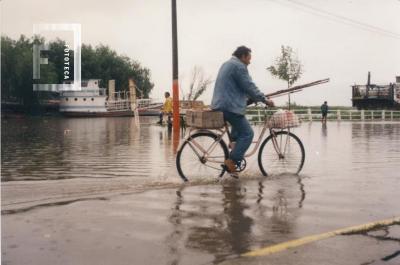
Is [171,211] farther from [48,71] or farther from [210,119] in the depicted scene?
[48,71]

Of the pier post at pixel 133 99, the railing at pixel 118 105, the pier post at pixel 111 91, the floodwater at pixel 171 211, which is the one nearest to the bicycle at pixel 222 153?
the floodwater at pixel 171 211

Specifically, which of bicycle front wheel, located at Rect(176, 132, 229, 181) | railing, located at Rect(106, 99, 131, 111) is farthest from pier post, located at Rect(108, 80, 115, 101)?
bicycle front wheel, located at Rect(176, 132, 229, 181)

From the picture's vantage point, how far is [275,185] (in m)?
7.57

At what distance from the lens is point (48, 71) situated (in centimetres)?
A: 7144

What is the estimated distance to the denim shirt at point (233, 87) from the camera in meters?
7.77

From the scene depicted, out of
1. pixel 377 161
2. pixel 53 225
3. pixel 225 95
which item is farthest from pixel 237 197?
pixel 377 161

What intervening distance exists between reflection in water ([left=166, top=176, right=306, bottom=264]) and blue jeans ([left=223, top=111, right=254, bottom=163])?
396 millimetres

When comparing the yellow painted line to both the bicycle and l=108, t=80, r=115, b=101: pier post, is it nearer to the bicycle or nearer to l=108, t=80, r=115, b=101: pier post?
the bicycle

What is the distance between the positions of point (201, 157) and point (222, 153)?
32 cm

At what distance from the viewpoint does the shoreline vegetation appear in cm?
6781

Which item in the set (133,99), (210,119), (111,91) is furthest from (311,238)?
(111,91)

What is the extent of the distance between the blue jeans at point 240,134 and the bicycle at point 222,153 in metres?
0.13

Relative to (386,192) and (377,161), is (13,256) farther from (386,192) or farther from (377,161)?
(377,161)

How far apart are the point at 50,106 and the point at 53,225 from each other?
73445mm
